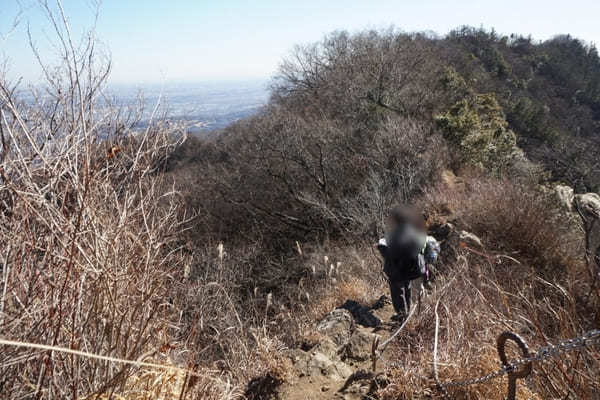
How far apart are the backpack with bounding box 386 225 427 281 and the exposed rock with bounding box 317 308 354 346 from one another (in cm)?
81

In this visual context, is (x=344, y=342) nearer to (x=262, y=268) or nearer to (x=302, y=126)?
(x=262, y=268)

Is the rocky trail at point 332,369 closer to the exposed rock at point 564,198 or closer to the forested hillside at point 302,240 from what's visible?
the forested hillside at point 302,240

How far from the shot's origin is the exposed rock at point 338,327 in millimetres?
4008

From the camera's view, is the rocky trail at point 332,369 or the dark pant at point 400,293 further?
the dark pant at point 400,293

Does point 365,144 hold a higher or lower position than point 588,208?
lower

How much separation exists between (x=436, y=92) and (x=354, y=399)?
1817cm

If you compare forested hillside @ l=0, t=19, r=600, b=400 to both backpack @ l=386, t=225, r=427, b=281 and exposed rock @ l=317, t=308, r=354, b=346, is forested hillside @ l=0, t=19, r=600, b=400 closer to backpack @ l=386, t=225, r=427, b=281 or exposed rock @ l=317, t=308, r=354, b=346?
exposed rock @ l=317, t=308, r=354, b=346

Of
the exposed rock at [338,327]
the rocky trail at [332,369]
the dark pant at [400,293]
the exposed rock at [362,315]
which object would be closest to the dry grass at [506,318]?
the rocky trail at [332,369]

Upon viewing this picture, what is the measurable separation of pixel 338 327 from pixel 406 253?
1.19 m

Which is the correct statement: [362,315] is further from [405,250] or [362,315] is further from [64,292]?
[64,292]

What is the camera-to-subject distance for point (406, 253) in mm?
4176

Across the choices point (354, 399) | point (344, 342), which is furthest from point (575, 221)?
point (354, 399)

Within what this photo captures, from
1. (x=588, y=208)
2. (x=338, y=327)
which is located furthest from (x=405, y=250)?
(x=588, y=208)

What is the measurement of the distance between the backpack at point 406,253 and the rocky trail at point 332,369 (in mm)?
676
